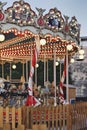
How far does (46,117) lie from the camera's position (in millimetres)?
9938

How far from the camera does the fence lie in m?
9.46

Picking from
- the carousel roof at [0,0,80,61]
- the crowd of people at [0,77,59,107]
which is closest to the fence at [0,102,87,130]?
the carousel roof at [0,0,80,61]

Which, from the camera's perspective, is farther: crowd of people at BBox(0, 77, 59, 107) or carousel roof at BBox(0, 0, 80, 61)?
crowd of people at BBox(0, 77, 59, 107)

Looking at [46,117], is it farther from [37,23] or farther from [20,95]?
[20,95]

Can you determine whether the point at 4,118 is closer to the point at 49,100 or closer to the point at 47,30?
the point at 47,30

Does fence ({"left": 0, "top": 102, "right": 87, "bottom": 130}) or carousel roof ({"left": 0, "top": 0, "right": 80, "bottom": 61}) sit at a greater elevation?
carousel roof ({"left": 0, "top": 0, "right": 80, "bottom": 61})

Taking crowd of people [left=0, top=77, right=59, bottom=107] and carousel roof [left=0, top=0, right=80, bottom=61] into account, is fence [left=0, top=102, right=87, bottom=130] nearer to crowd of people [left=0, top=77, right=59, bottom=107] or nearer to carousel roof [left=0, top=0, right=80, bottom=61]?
carousel roof [left=0, top=0, right=80, bottom=61]

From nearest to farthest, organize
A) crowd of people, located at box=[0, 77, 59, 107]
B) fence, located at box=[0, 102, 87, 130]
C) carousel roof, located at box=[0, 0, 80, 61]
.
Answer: fence, located at box=[0, 102, 87, 130], carousel roof, located at box=[0, 0, 80, 61], crowd of people, located at box=[0, 77, 59, 107]

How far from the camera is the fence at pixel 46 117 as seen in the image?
9.46 meters

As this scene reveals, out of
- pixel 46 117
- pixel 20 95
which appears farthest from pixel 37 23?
pixel 20 95

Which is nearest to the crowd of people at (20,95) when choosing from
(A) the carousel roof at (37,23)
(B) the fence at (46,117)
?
(A) the carousel roof at (37,23)

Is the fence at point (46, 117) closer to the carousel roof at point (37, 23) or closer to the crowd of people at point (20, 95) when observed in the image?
the carousel roof at point (37, 23)

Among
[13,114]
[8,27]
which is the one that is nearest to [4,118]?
[13,114]

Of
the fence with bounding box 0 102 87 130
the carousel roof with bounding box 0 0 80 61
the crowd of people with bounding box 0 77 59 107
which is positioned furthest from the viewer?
the crowd of people with bounding box 0 77 59 107
